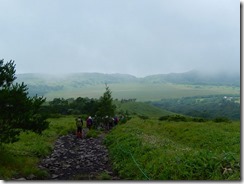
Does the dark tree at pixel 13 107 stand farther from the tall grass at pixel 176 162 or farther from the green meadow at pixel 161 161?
the tall grass at pixel 176 162

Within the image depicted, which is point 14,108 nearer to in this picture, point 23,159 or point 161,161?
point 23,159

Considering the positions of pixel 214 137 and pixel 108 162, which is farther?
pixel 214 137

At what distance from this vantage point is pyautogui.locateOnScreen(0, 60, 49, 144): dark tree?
15.5m

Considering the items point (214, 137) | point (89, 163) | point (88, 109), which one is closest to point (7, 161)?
point (89, 163)

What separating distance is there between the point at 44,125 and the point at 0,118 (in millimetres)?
2406

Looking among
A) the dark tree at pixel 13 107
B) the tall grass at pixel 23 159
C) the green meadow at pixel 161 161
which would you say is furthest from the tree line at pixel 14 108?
the green meadow at pixel 161 161

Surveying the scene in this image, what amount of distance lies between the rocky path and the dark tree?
234cm

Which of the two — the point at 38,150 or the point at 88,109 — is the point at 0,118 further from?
the point at 88,109

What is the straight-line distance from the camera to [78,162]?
1847cm

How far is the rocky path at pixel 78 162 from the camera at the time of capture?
15086mm

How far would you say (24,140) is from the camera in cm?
2509

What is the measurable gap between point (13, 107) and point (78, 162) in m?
4.81

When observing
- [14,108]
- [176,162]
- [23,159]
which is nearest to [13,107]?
[14,108]

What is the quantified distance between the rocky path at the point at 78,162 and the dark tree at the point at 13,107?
2339 millimetres
